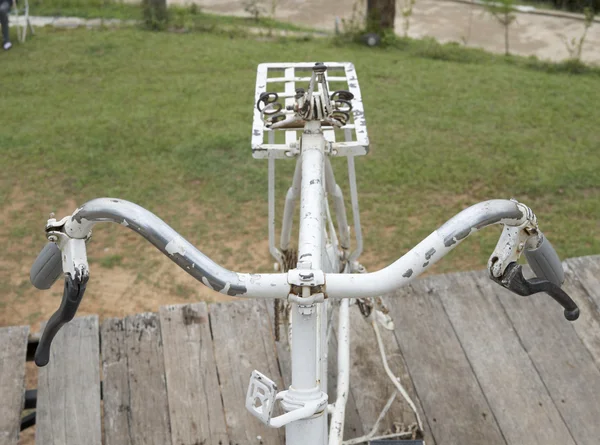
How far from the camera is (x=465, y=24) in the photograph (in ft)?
33.7

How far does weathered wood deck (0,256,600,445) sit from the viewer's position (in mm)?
2881

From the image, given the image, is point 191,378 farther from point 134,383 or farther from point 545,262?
point 545,262

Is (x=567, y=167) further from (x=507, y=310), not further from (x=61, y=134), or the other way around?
(x=61, y=134)

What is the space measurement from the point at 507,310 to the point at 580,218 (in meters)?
1.84

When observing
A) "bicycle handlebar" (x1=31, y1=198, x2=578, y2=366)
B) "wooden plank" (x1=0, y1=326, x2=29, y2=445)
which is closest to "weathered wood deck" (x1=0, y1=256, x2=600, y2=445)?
"wooden plank" (x1=0, y1=326, x2=29, y2=445)

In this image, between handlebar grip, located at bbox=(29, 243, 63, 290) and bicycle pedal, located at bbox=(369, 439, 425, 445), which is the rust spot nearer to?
bicycle pedal, located at bbox=(369, 439, 425, 445)

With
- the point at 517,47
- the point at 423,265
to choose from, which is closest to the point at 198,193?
the point at 423,265

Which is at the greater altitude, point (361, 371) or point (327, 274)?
point (327, 274)

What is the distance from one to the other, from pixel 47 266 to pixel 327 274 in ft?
2.09

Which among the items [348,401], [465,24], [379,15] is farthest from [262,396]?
[465,24]

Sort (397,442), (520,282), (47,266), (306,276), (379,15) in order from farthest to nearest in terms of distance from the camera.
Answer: (379,15) < (397,442) < (47,266) < (520,282) < (306,276)

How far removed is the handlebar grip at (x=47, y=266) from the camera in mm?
1684

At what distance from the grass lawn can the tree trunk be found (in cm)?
39

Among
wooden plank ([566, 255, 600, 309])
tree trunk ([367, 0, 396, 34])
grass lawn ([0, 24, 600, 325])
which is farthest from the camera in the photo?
tree trunk ([367, 0, 396, 34])
